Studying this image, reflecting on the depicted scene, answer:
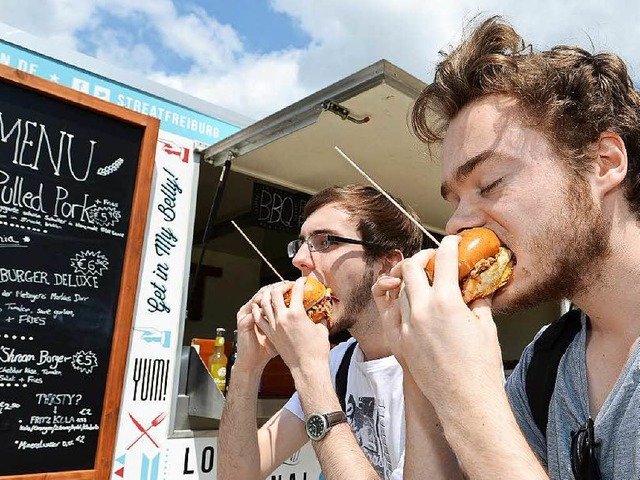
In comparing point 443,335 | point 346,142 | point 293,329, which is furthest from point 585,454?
point 346,142

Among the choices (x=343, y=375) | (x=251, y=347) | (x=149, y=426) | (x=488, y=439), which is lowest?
(x=149, y=426)

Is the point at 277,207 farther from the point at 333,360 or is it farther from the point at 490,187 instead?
the point at 490,187

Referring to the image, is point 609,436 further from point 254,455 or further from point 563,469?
point 254,455

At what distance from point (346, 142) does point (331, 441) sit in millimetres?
1860

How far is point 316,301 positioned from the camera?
2.42 metres

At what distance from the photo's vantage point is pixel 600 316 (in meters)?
1.52

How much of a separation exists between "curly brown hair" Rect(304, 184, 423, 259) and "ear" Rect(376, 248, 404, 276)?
23 mm

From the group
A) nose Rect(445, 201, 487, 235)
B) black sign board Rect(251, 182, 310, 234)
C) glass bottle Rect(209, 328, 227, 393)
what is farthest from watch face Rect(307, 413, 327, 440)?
black sign board Rect(251, 182, 310, 234)

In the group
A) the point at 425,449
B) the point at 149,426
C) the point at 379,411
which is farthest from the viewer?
the point at 149,426

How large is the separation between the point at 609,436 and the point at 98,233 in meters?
2.50

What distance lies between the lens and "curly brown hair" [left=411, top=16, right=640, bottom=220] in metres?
1.54

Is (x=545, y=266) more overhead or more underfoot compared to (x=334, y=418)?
more overhead

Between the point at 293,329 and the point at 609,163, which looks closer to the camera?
the point at 609,163

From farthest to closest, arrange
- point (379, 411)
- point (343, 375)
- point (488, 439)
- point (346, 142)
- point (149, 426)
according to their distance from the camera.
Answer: point (346, 142) → point (149, 426) → point (343, 375) → point (379, 411) → point (488, 439)
